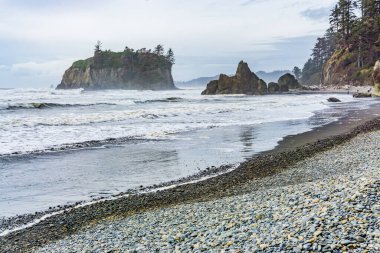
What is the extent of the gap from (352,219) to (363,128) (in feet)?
66.7

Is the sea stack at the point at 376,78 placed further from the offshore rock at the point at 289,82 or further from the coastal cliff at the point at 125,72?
the coastal cliff at the point at 125,72

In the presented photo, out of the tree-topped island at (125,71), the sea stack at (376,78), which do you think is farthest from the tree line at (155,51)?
the sea stack at (376,78)

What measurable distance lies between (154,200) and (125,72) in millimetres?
154273

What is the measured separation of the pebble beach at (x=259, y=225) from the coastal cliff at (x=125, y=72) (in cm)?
14945

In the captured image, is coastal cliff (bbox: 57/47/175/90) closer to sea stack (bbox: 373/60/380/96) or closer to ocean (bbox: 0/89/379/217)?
sea stack (bbox: 373/60/380/96)

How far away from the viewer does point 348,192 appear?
8109 millimetres

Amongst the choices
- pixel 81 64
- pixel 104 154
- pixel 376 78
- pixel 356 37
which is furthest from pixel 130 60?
pixel 104 154

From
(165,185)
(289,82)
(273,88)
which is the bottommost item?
(165,185)

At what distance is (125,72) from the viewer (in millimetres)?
162000

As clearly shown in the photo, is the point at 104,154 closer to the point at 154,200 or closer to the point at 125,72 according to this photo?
the point at 154,200

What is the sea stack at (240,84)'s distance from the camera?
99.4 metres

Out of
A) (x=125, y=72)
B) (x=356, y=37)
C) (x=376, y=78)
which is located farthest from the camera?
(x=125, y=72)

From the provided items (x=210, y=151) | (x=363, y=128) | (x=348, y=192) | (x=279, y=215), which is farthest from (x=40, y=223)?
(x=363, y=128)

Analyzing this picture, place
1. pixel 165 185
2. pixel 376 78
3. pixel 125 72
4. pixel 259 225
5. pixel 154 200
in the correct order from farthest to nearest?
pixel 125 72, pixel 376 78, pixel 165 185, pixel 154 200, pixel 259 225
